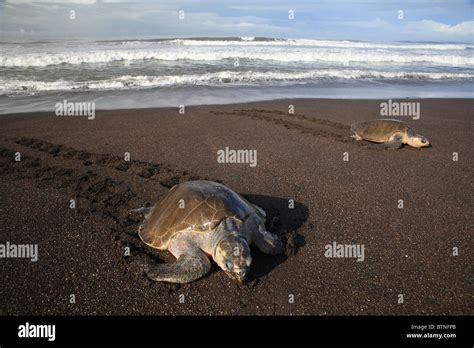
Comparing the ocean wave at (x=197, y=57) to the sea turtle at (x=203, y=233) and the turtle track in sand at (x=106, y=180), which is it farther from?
the sea turtle at (x=203, y=233)

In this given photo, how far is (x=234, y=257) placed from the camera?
9.27 feet

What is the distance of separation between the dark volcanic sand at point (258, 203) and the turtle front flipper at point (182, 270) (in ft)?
0.30

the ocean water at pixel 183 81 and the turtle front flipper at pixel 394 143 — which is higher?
the ocean water at pixel 183 81

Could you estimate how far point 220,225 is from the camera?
3141mm

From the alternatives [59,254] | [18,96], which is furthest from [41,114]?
[59,254]

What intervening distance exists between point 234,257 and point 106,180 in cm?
287

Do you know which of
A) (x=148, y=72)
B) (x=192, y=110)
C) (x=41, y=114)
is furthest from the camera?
(x=148, y=72)

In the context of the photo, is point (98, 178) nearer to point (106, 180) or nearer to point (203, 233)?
point (106, 180)

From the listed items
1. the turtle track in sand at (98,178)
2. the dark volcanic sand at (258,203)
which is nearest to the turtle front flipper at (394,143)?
the dark volcanic sand at (258,203)

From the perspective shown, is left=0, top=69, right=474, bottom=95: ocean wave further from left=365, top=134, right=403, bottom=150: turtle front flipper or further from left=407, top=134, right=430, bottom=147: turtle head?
left=407, top=134, right=430, bottom=147: turtle head

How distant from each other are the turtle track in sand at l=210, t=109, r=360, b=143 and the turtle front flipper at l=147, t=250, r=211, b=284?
16.3ft

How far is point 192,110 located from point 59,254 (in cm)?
635

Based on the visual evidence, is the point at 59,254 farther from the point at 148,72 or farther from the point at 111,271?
the point at 148,72

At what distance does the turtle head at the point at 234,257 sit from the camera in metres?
2.80
